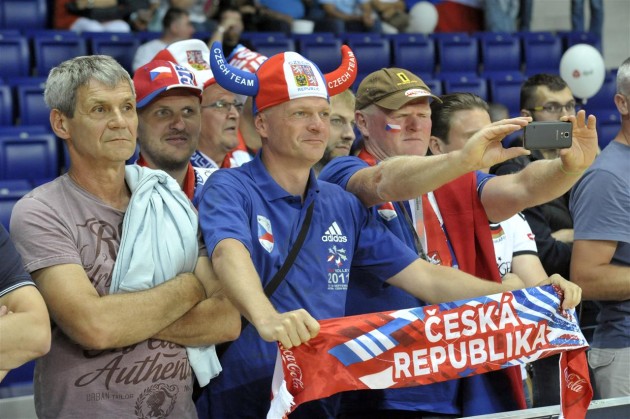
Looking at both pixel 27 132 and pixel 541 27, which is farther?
pixel 541 27

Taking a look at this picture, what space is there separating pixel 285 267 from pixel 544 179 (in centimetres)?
96

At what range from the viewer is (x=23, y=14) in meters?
8.78

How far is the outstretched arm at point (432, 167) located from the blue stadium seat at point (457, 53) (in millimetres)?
7198

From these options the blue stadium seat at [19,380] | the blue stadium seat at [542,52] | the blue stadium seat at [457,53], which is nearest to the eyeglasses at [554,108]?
the blue stadium seat at [19,380]

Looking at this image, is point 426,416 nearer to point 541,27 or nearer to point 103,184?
point 103,184

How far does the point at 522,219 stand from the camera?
391 cm

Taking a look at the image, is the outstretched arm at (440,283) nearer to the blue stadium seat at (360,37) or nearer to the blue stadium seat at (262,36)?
the blue stadium seat at (262,36)

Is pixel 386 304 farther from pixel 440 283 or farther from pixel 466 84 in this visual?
pixel 466 84

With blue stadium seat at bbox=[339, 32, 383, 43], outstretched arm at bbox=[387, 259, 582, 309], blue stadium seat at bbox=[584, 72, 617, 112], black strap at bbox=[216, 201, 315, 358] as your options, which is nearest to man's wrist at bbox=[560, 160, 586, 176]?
outstretched arm at bbox=[387, 259, 582, 309]

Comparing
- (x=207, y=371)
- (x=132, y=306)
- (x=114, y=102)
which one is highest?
(x=114, y=102)

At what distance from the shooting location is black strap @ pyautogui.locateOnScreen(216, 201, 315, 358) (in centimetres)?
289

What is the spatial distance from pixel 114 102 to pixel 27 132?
4.48m

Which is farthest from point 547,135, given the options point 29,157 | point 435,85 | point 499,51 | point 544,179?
point 499,51

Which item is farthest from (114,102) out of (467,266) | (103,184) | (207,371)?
(467,266)
